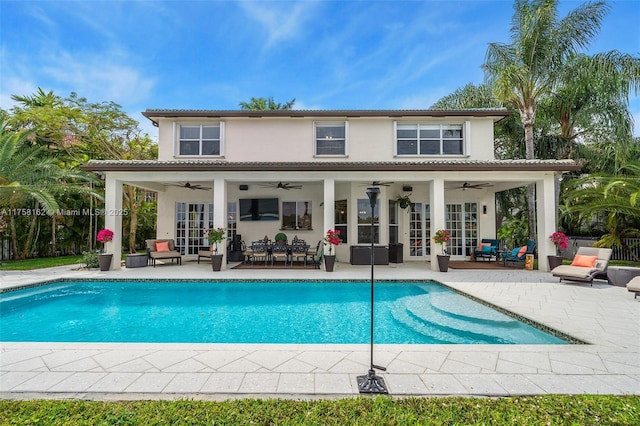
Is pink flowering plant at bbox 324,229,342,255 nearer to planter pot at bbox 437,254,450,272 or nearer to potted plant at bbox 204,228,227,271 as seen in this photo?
planter pot at bbox 437,254,450,272

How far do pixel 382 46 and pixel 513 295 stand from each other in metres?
12.9

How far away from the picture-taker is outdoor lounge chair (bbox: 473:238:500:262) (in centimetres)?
1369

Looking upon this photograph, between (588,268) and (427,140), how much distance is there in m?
7.64

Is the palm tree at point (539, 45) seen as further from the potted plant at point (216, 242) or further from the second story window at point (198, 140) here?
the potted plant at point (216, 242)

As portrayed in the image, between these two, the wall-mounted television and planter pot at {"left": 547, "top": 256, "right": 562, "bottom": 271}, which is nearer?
planter pot at {"left": 547, "top": 256, "right": 562, "bottom": 271}

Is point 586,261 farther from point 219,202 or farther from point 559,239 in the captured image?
point 219,202

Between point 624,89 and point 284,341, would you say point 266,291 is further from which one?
point 624,89

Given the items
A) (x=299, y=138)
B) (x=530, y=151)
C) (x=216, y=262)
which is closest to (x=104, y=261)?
(x=216, y=262)

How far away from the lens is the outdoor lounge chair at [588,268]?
8.66m

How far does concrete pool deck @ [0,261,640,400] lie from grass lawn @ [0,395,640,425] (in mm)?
178

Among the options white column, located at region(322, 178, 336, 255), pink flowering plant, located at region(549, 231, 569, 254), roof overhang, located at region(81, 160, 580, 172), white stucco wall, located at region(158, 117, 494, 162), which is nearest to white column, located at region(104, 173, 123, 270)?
roof overhang, located at region(81, 160, 580, 172)

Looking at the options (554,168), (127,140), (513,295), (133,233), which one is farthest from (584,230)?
(127,140)

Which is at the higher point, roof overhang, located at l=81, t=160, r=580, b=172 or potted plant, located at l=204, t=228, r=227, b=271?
roof overhang, located at l=81, t=160, r=580, b=172

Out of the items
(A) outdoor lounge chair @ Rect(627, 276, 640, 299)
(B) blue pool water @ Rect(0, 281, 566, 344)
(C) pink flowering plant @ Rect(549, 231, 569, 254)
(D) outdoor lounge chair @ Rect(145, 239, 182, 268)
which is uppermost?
(C) pink flowering plant @ Rect(549, 231, 569, 254)
